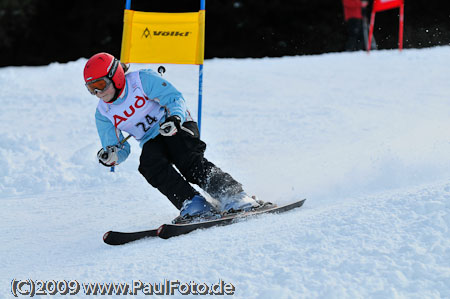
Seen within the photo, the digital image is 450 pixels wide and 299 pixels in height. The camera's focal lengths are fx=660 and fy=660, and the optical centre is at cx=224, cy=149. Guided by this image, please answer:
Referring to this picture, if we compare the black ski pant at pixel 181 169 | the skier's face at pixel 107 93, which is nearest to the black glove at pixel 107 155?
the black ski pant at pixel 181 169

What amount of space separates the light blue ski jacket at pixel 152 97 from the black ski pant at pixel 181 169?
0.36 ft

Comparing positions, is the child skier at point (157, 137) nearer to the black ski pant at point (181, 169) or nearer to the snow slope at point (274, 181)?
the black ski pant at point (181, 169)

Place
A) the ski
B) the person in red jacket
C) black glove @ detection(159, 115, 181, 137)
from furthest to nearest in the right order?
the person in red jacket < black glove @ detection(159, 115, 181, 137) < the ski

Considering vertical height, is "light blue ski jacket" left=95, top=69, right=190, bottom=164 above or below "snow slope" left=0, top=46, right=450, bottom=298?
above

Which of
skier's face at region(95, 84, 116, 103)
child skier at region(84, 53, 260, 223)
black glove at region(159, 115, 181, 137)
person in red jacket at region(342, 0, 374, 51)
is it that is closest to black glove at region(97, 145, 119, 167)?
child skier at region(84, 53, 260, 223)

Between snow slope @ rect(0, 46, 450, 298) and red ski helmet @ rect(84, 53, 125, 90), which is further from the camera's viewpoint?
red ski helmet @ rect(84, 53, 125, 90)

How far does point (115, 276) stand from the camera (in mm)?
2645

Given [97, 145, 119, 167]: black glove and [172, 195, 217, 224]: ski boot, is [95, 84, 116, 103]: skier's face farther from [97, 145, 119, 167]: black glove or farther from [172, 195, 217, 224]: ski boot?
[172, 195, 217, 224]: ski boot

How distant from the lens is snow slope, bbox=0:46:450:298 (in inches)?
99.0

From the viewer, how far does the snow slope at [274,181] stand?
2.51 meters

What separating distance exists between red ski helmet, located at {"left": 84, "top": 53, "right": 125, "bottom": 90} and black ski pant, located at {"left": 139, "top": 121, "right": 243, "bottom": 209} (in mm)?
411

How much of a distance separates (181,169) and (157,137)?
0.77 feet

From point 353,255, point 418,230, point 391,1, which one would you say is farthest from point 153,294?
point 391,1

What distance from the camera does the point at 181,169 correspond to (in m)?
3.88
